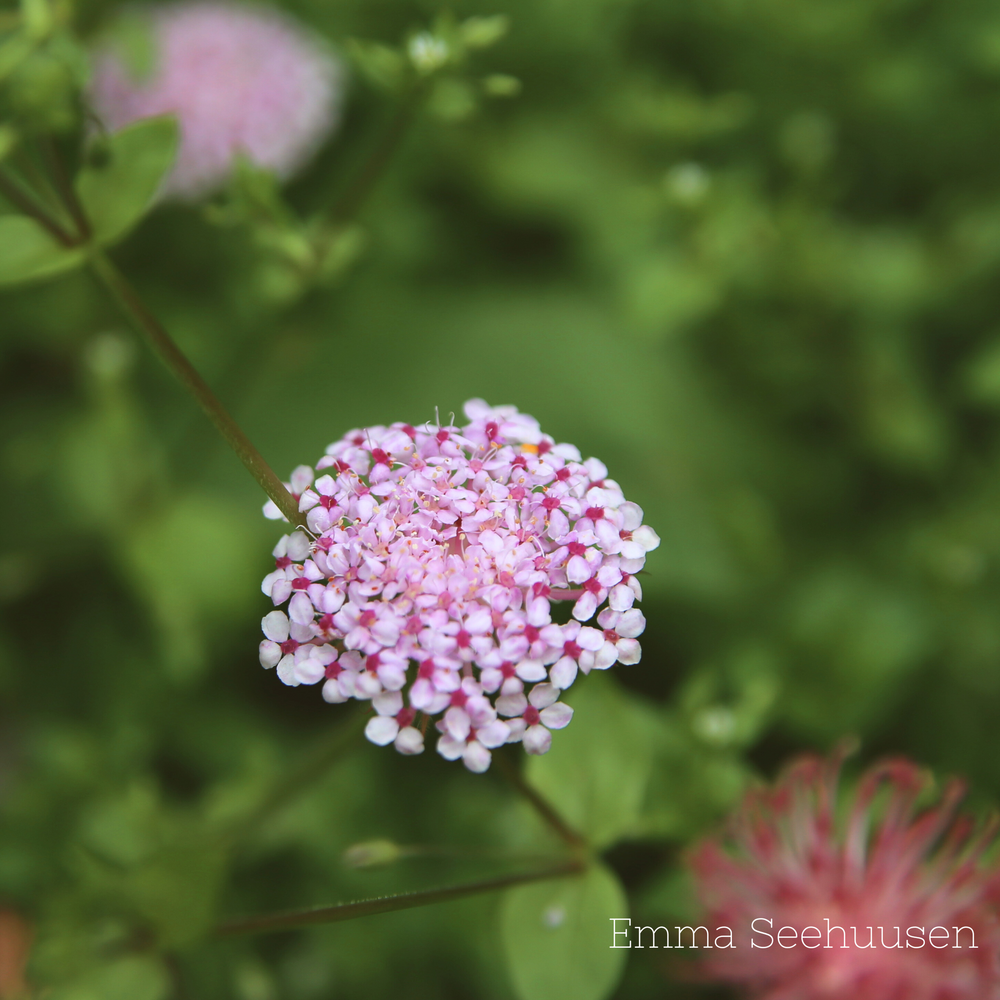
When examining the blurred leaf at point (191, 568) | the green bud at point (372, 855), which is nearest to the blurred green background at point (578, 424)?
the blurred leaf at point (191, 568)

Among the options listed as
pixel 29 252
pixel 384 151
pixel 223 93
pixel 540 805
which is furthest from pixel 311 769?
pixel 223 93

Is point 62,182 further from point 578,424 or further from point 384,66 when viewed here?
point 578,424

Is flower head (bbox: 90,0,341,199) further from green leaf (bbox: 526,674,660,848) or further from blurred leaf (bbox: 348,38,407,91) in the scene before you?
green leaf (bbox: 526,674,660,848)

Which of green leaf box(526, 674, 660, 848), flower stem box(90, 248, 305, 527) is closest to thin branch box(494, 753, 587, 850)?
green leaf box(526, 674, 660, 848)

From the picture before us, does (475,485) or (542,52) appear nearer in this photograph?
(475,485)

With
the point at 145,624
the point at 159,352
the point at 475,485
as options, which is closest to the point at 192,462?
the point at 145,624

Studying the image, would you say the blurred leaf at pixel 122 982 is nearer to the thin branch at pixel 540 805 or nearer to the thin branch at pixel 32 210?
the thin branch at pixel 540 805

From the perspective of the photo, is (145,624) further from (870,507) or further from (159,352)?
(870,507)
